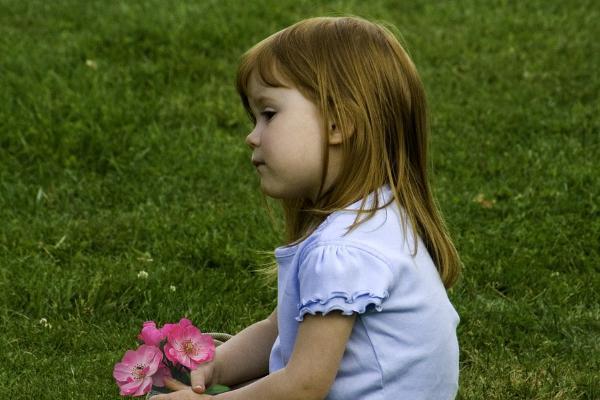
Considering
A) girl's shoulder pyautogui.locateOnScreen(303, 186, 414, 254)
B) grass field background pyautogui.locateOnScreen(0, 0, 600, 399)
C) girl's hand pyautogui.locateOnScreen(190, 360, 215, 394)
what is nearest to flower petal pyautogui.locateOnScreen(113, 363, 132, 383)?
girl's hand pyautogui.locateOnScreen(190, 360, 215, 394)

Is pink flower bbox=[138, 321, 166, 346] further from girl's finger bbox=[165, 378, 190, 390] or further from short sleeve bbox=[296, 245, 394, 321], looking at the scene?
short sleeve bbox=[296, 245, 394, 321]

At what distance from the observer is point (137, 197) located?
514 centimetres

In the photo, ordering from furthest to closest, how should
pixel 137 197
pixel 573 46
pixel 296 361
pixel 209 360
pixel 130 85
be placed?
pixel 573 46 → pixel 130 85 → pixel 137 197 → pixel 209 360 → pixel 296 361

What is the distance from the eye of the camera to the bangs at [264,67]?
8.20 ft

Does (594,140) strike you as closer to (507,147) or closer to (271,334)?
(507,147)

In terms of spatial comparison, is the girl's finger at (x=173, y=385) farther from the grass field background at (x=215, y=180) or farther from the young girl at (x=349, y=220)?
the grass field background at (x=215, y=180)

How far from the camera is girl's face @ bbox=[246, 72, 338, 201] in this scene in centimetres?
246

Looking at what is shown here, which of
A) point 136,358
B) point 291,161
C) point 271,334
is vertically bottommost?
point 271,334

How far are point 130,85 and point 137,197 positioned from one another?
1.17m

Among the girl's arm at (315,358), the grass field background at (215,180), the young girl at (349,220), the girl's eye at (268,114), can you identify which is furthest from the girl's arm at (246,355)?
the grass field background at (215,180)

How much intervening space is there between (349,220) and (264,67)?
40 cm

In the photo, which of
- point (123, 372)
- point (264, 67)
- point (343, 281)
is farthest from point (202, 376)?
point (264, 67)

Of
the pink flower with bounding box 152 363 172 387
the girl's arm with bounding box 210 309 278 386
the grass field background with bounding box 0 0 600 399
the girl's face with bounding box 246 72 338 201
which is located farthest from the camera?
the grass field background with bounding box 0 0 600 399

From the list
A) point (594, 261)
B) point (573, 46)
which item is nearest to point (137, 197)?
point (594, 261)
